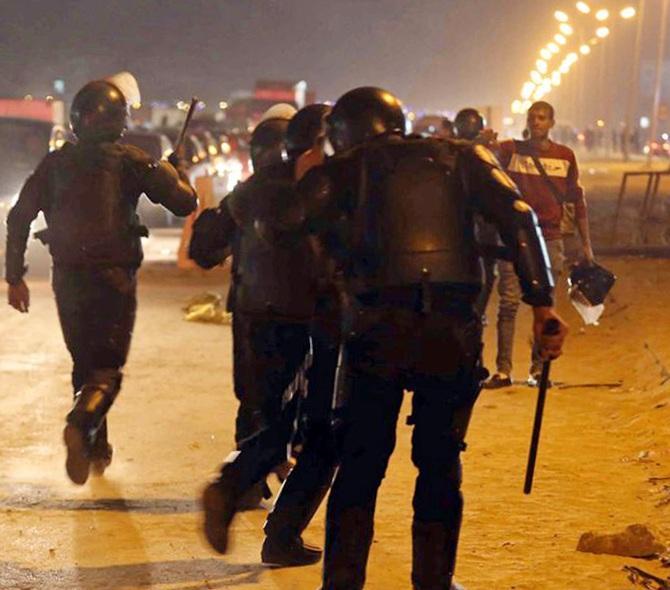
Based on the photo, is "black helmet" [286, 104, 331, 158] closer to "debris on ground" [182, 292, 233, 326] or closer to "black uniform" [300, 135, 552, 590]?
"black uniform" [300, 135, 552, 590]

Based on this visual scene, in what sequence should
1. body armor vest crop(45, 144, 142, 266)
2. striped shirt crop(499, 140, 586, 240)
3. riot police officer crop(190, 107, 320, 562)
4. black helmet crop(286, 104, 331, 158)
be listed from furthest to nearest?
striped shirt crop(499, 140, 586, 240), body armor vest crop(45, 144, 142, 266), black helmet crop(286, 104, 331, 158), riot police officer crop(190, 107, 320, 562)

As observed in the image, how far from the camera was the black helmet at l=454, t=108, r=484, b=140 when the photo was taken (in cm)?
1124

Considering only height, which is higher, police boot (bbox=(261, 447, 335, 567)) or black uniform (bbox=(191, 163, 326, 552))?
black uniform (bbox=(191, 163, 326, 552))

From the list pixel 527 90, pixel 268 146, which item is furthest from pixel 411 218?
pixel 527 90

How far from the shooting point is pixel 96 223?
6.83 m

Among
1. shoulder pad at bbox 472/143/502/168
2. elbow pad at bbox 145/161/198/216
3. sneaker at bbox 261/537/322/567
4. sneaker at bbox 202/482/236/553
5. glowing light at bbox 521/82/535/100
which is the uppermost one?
shoulder pad at bbox 472/143/502/168

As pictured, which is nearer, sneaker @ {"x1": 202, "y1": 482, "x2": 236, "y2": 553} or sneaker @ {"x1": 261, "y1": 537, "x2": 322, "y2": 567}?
sneaker @ {"x1": 202, "y1": 482, "x2": 236, "y2": 553}

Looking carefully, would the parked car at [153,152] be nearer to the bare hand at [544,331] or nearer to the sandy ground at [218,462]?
the sandy ground at [218,462]

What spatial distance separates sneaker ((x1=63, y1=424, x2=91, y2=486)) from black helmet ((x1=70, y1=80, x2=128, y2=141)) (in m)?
1.38

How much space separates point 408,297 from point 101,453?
2969 millimetres

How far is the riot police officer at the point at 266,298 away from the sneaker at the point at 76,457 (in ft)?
2.63

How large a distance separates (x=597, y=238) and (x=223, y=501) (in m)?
16.0

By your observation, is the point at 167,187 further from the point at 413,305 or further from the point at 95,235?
the point at 413,305

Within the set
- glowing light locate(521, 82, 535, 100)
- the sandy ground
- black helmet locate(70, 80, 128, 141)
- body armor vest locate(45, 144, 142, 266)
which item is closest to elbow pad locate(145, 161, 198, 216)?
body armor vest locate(45, 144, 142, 266)
